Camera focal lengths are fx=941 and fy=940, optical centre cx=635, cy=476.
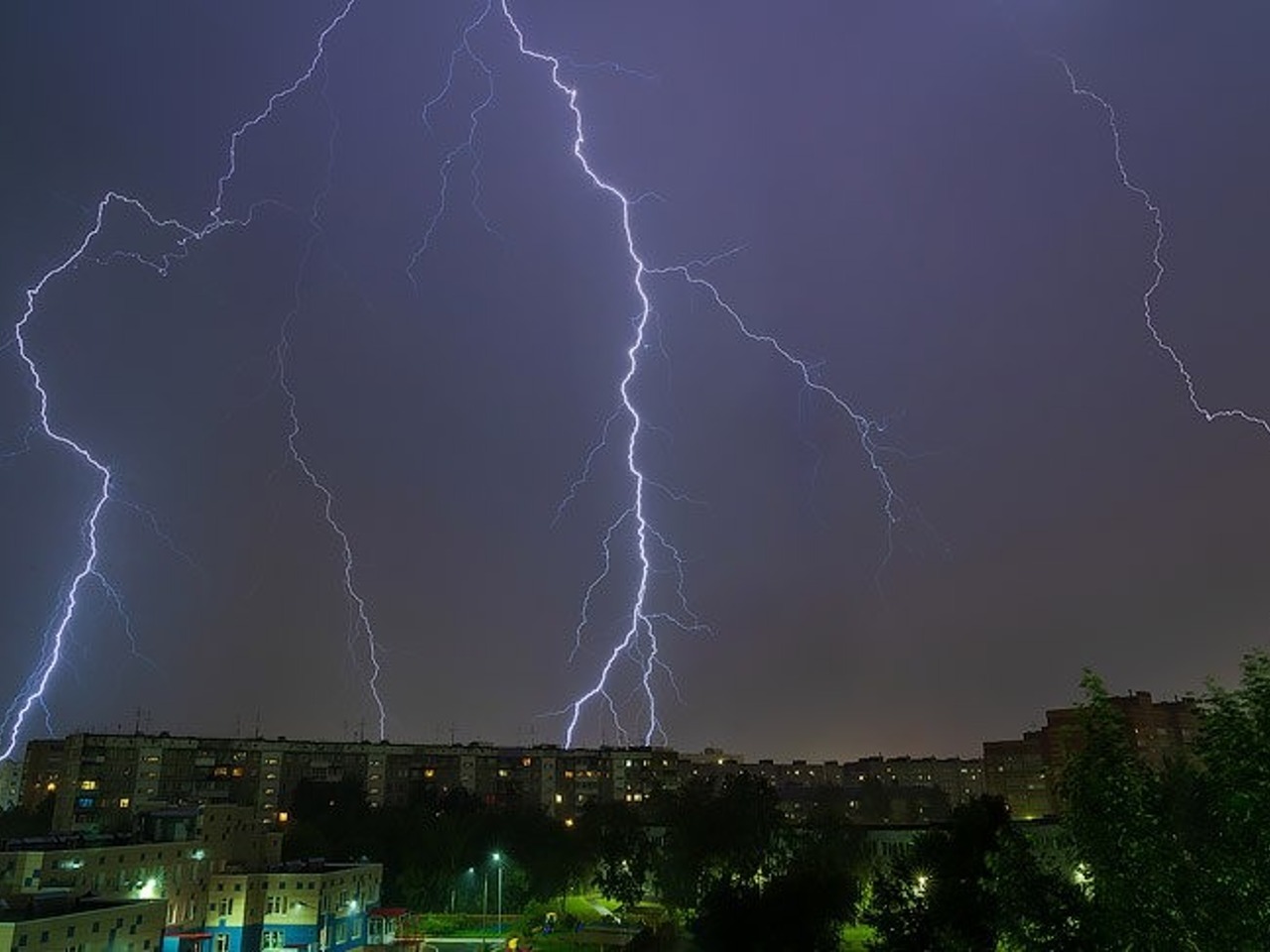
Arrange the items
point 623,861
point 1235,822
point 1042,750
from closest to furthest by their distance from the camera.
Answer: point 1235,822 → point 623,861 → point 1042,750

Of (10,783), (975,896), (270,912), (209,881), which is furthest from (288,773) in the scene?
(975,896)

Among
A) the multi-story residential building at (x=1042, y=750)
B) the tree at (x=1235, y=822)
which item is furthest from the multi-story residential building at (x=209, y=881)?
the multi-story residential building at (x=1042, y=750)

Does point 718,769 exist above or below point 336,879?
A: above

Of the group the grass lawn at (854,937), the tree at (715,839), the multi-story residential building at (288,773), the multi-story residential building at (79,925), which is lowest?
the grass lawn at (854,937)

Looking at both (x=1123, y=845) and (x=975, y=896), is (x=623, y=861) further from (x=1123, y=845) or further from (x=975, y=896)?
(x=1123, y=845)

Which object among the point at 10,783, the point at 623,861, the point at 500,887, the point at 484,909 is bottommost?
the point at 484,909

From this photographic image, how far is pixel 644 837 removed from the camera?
32500 mm

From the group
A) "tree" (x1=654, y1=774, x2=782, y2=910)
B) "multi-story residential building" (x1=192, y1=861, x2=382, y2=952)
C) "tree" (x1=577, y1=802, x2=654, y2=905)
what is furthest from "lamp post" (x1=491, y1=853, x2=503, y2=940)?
"tree" (x1=654, y1=774, x2=782, y2=910)

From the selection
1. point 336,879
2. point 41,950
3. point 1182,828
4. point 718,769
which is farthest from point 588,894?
point 718,769

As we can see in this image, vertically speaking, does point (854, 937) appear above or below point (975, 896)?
below

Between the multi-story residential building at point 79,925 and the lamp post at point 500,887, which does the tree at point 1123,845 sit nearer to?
the multi-story residential building at point 79,925

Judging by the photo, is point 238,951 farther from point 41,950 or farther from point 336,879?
point 41,950

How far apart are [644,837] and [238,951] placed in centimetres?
1377

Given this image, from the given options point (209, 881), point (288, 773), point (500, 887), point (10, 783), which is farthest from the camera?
point (10, 783)
